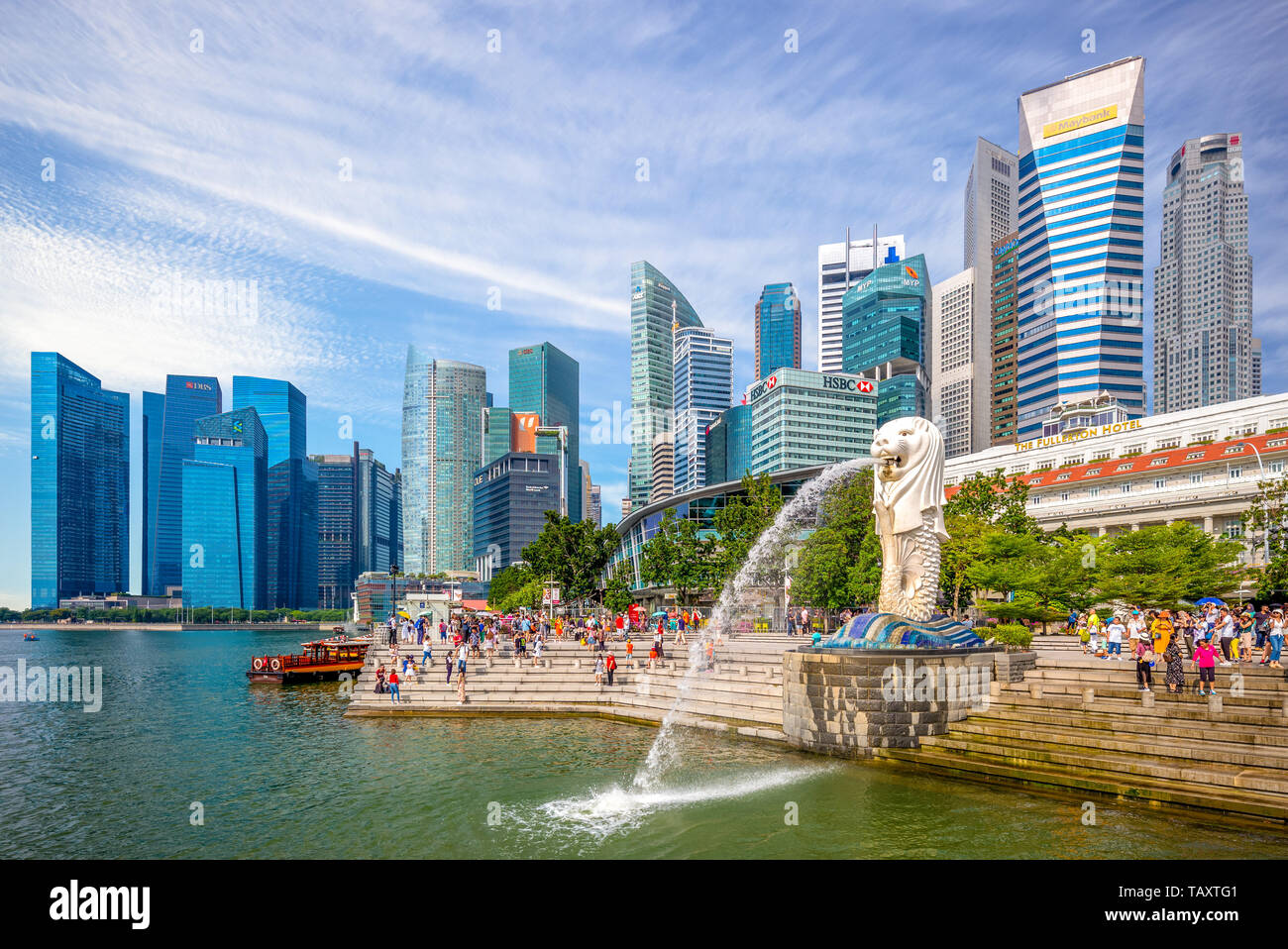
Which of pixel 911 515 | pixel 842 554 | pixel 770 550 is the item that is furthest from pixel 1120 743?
pixel 770 550

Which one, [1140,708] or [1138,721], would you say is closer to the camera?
[1138,721]

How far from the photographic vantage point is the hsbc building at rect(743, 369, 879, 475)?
6029 inches

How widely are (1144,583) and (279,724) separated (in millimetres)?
42995

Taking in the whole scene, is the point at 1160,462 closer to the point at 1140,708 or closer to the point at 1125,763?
the point at 1140,708

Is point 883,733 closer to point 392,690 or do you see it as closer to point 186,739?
point 392,690

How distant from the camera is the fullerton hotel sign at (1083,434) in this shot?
8162 centimetres

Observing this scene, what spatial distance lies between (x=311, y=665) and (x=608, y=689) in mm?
27248

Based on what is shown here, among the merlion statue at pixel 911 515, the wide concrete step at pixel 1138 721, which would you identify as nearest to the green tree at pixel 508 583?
the merlion statue at pixel 911 515

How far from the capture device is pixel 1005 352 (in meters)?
193

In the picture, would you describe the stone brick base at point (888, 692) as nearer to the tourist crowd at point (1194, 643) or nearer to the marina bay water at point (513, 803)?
the marina bay water at point (513, 803)

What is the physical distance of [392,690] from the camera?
3281cm

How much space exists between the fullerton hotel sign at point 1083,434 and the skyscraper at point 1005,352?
100 m
